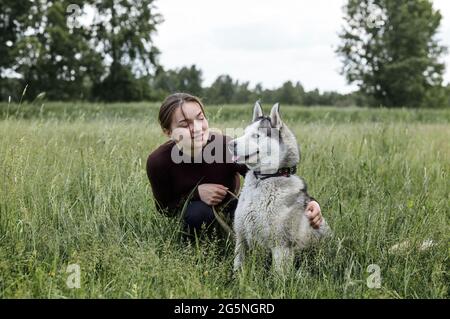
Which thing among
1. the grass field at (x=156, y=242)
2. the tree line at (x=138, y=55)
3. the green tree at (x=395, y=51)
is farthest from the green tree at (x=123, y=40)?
the grass field at (x=156, y=242)

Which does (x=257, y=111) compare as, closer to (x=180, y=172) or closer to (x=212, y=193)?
(x=212, y=193)

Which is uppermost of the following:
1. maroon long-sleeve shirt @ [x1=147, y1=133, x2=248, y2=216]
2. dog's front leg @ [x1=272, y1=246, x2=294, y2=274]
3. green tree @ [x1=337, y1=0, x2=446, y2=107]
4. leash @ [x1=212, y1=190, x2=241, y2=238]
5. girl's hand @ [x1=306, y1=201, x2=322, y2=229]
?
green tree @ [x1=337, y1=0, x2=446, y2=107]

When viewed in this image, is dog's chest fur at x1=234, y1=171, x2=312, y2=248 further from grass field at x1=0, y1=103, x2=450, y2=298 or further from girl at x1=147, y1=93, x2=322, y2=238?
girl at x1=147, y1=93, x2=322, y2=238

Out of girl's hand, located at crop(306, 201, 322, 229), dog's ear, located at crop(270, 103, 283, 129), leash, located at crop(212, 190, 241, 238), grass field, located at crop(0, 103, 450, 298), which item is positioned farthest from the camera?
leash, located at crop(212, 190, 241, 238)

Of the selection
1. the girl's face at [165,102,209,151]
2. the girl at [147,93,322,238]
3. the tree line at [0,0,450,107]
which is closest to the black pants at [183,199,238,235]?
the girl at [147,93,322,238]

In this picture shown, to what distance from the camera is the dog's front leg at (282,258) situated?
2850 mm

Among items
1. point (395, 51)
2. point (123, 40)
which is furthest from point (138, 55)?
point (395, 51)

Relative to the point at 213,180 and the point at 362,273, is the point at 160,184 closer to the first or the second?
the point at 213,180

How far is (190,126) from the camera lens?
3.38m


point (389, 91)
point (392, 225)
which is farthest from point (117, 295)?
point (389, 91)

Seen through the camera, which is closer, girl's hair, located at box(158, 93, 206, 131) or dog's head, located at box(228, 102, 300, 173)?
dog's head, located at box(228, 102, 300, 173)

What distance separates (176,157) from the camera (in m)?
3.57

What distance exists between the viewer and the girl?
134 inches
